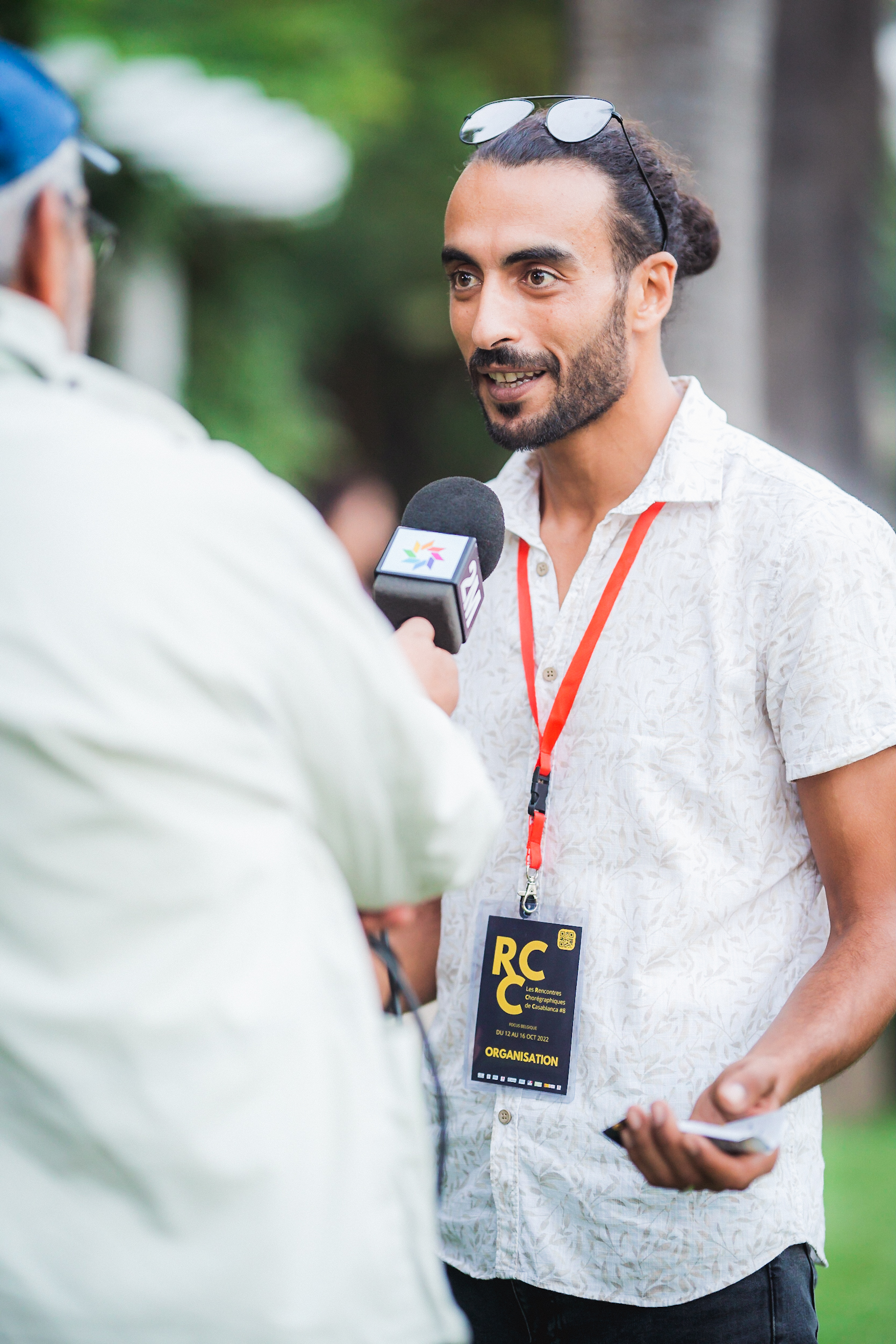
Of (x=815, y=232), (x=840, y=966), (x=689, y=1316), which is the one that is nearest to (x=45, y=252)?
(x=840, y=966)

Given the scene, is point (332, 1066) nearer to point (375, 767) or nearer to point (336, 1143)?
point (336, 1143)

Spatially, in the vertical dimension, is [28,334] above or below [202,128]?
below

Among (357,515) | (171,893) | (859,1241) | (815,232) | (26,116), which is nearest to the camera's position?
(171,893)

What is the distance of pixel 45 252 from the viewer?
131 cm

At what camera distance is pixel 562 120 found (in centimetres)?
218

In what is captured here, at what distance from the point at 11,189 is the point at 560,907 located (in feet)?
4.17

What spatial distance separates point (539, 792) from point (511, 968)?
0.92 feet

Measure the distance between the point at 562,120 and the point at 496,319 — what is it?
398 mm

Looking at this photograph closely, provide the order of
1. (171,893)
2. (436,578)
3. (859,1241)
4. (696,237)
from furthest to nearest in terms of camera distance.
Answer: (859,1241) < (696,237) < (436,578) < (171,893)

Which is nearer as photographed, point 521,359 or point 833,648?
point 833,648

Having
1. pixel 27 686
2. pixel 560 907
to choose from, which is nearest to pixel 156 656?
pixel 27 686

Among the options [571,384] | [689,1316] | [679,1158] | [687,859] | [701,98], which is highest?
[701,98]

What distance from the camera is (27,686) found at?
114 cm

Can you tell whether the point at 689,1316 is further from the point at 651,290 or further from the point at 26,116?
the point at 26,116
